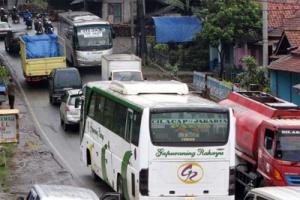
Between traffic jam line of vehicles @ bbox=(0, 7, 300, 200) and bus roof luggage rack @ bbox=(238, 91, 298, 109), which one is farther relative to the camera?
bus roof luggage rack @ bbox=(238, 91, 298, 109)

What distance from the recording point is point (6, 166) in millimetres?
28766

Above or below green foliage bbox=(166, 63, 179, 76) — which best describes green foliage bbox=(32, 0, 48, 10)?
above

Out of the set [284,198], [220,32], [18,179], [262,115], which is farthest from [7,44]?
[284,198]

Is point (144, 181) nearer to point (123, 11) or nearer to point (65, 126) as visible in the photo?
point (65, 126)

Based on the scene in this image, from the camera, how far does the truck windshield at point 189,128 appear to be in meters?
20.2

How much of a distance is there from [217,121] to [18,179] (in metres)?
8.62

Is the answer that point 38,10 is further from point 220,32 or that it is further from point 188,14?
point 220,32

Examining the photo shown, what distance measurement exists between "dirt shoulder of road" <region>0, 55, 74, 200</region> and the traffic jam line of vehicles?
1.22 metres

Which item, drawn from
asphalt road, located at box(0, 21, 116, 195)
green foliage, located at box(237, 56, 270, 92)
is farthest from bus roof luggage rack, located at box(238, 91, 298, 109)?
green foliage, located at box(237, 56, 270, 92)

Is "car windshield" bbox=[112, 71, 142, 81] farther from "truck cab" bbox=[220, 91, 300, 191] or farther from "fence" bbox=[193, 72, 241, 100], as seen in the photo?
"truck cab" bbox=[220, 91, 300, 191]

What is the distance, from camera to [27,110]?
41906 mm

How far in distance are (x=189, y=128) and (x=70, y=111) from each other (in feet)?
53.5

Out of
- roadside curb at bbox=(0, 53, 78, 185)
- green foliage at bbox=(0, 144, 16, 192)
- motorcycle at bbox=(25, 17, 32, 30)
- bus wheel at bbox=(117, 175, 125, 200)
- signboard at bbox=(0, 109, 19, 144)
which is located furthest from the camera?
motorcycle at bbox=(25, 17, 32, 30)

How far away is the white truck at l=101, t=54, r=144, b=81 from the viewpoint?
143 ft
